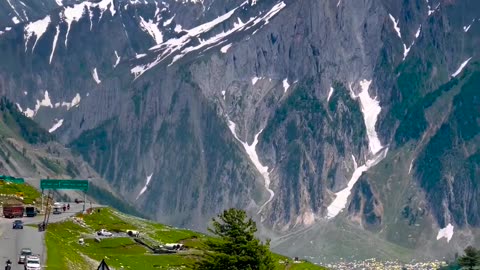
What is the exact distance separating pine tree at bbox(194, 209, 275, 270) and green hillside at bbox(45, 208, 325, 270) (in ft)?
29.8

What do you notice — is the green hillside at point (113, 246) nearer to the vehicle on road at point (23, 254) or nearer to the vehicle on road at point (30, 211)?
the vehicle on road at point (23, 254)

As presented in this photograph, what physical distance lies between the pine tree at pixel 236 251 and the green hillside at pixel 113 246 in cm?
909

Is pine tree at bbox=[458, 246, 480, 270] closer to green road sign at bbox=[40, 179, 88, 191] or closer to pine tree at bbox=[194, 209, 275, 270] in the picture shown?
pine tree at bbox=[194, 209, 275, 270]

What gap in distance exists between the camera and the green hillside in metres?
96.2

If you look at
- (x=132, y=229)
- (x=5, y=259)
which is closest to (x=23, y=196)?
(x=132, y=229)

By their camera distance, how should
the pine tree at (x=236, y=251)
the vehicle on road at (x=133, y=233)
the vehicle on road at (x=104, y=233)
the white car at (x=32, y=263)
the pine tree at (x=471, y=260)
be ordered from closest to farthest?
the pine tree at (x=236, y=251) < the white car at (x=32, y=263) < the pine tree at (x=471, y=260) < the vehicle on road at (x=104, y=233) < the vehicle on road at (x=133, y=233)

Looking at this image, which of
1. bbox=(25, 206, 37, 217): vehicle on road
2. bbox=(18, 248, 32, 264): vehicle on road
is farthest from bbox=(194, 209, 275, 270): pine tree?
bbox=(25, 206, 37, 217): vehicle on road

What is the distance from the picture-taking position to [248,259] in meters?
74.1

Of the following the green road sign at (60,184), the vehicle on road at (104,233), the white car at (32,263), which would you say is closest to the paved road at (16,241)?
the white car at (32,263)

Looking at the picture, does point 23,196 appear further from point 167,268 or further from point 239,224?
point 239,224

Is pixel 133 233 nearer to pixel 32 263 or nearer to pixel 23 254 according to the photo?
pixel 23 254

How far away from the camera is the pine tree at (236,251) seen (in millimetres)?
73688

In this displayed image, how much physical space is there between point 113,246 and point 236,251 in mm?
52103

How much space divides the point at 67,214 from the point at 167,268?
164 ft
